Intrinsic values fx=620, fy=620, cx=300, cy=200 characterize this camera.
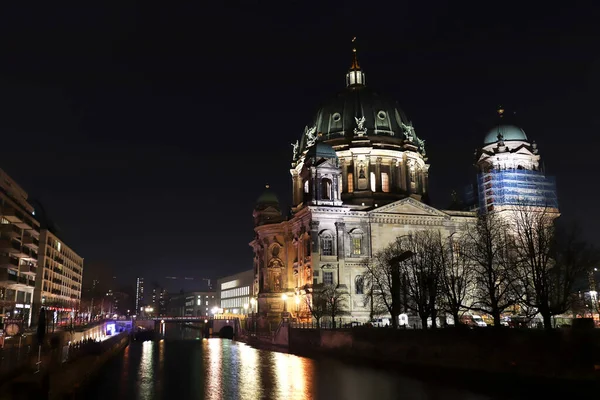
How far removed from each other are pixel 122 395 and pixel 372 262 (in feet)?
173

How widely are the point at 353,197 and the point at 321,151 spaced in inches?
406

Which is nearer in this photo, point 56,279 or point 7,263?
point 7,263

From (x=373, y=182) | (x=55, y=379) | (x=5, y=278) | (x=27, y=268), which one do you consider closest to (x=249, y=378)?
(x=55, y=379)

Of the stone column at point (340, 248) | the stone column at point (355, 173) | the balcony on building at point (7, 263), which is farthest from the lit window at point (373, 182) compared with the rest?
the balcony on building at point (7, 263)

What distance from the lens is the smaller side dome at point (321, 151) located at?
322 ft

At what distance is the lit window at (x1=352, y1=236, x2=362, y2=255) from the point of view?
9281 cm

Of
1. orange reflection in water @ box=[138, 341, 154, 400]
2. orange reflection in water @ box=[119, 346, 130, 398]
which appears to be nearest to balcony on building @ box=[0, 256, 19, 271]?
orange reflection in water @ box=[119, 346, 130, 398]

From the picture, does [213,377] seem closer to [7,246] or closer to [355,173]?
[7,246]

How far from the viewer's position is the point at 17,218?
88875mm

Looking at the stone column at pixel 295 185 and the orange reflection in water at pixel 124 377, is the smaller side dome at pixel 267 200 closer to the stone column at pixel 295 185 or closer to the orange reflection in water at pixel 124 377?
the stone column at pixel 295 185

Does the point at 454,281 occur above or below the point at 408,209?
below

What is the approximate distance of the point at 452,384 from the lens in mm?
43000

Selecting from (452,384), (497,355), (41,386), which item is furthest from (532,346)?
(41,386)

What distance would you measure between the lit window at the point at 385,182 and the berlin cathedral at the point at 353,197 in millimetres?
173
